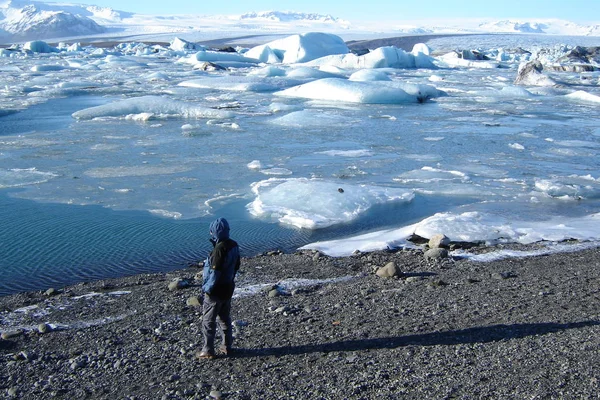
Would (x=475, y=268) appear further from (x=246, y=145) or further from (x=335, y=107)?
(x=335, y=107)

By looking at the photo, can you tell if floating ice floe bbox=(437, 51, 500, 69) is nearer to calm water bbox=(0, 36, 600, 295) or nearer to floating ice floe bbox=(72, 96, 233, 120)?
calm water bbox=(0, 36, 600, 295)

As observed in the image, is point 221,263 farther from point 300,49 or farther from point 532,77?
point 300,49

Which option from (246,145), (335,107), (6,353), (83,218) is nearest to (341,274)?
(6,353)

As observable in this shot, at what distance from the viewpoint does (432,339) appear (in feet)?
10.4

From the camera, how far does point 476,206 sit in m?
6.52

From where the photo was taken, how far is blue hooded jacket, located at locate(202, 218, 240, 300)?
293 centimetres

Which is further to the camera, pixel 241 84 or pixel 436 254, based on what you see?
pixel 241 84

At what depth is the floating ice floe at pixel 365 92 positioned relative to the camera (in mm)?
16562

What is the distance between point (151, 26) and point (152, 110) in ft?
324

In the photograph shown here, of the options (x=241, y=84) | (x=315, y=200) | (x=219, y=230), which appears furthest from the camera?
(x=241, y=84)

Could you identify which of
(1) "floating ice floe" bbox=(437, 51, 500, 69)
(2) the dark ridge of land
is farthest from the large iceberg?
(2) the dark ridge of land

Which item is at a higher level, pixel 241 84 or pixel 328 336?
pixel 328 336

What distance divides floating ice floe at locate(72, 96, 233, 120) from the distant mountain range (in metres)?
71.0

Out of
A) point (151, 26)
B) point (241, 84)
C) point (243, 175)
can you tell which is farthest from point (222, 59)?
point (151, 26)
